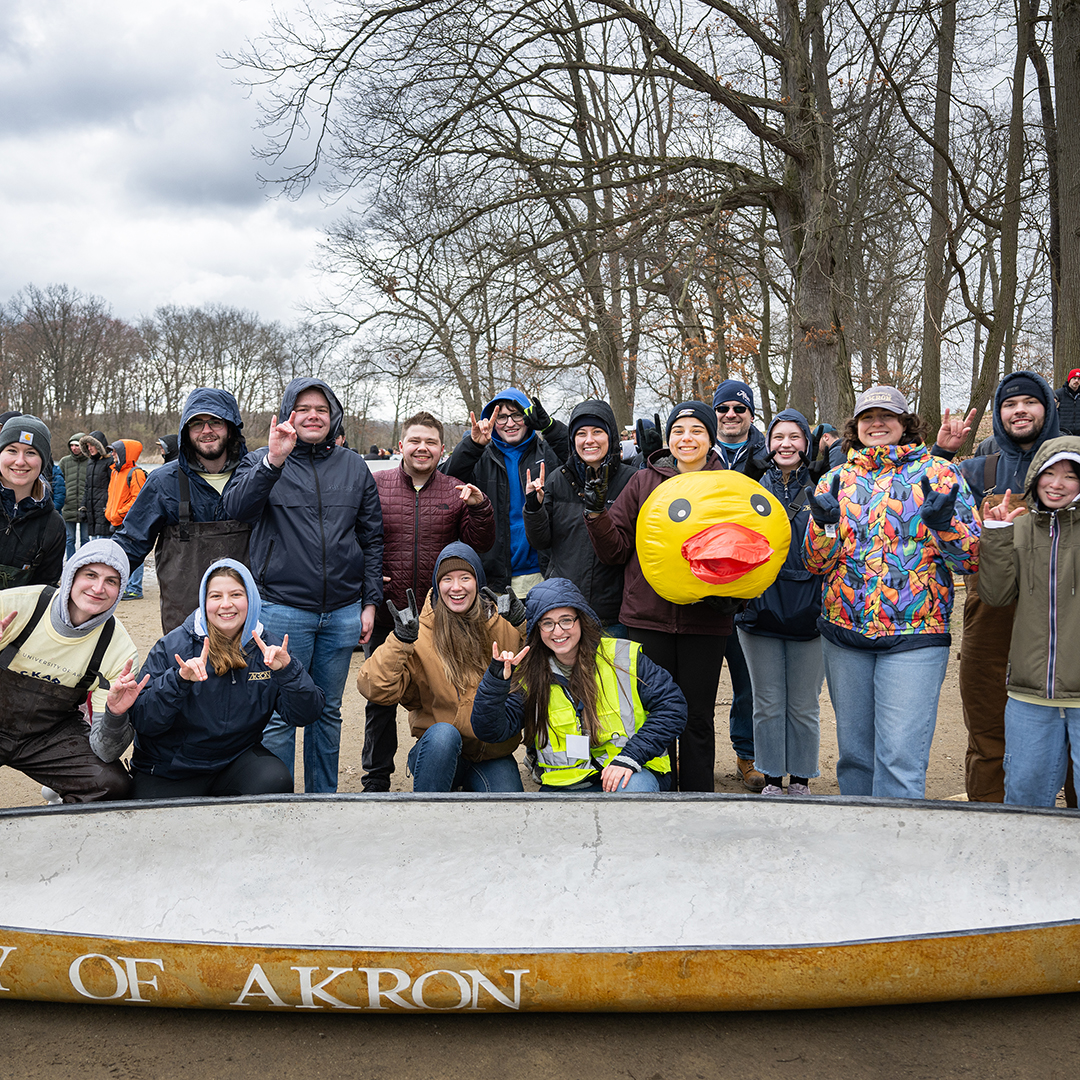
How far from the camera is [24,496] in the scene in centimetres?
431

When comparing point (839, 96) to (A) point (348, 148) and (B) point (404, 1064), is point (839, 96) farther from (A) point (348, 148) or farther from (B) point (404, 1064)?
(B) point (404, 1064)

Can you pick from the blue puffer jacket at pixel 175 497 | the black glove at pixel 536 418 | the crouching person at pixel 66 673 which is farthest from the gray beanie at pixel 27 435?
the black glove at pixel 536 418

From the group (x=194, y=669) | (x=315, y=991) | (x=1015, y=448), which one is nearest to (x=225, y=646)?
(x=194, y=669)

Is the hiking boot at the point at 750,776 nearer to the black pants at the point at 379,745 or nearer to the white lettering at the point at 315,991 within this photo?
the black pants at the point at 379,745

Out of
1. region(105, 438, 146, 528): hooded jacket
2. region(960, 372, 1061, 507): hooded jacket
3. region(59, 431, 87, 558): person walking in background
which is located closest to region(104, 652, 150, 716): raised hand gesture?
region(960, 372, 1061, 507): hooded jacket

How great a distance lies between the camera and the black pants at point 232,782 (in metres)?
3.68

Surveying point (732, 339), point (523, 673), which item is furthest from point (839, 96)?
point (523, 673)

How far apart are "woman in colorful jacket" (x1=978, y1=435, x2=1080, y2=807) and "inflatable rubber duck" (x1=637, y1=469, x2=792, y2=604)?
0.87m

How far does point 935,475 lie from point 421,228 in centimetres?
891

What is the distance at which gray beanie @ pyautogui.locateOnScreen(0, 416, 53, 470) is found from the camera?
4.22 m

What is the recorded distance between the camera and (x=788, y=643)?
4395 millimetres

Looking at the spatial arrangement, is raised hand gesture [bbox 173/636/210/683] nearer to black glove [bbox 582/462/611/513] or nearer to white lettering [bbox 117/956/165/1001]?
white lettering [bbox 117/956/165/1001]

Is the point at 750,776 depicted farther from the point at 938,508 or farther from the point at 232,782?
the point at 232,782

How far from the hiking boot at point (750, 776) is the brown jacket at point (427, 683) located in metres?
1.60
